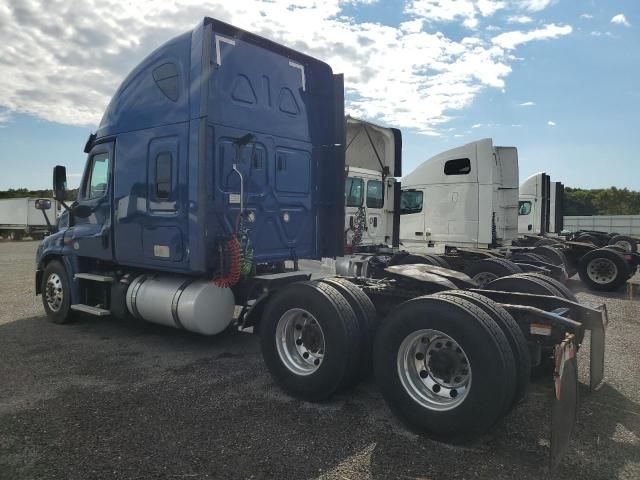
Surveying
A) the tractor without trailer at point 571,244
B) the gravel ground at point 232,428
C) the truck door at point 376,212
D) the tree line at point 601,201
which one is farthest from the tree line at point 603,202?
the gravel ground at point 232,428

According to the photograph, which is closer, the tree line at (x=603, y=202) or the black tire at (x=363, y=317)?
the black tire at (x=363, y=317)

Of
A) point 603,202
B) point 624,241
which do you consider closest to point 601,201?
point 603,202

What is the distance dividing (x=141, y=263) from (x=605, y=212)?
5956 centimetres

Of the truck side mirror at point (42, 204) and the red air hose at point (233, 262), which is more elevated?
the truck side mirror at point (42, 204)

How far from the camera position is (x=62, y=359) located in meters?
5.59

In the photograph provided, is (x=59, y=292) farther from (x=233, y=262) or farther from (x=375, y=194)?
(x=375, y=194)

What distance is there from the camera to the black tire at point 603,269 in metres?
11.8

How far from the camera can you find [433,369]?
3.63m

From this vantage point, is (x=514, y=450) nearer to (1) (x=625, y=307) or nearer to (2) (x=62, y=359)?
(2) (x=62, y=359)

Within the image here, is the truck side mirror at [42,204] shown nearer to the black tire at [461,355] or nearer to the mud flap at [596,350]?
the black tire at [461,355]

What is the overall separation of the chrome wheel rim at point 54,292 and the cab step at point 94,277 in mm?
494

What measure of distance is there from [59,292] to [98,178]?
6.42 feet

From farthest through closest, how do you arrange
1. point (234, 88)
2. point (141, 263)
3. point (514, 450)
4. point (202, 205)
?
point (141, 263)
point (234, 88)
point (202, 205)
point (514, 450)

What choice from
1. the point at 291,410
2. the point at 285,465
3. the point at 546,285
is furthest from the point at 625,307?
the point at 285,465
